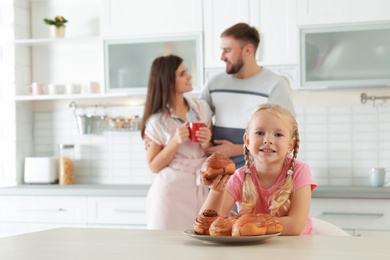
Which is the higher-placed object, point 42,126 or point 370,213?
point 42,126

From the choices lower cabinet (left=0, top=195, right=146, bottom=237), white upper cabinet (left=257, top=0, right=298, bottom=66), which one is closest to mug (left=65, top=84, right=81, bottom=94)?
lower cabinet (left=0, top=195, right=146, bottom=237)

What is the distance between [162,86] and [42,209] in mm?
1490

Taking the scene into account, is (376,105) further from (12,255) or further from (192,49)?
(12,255)

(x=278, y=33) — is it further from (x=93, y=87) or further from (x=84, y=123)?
(x=84, y=123)

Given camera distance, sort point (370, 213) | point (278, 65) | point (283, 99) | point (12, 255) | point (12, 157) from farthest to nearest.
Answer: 1. point (12, 157)
2. point (278, 65)
3. point (370, 213)
4. point (283, 99)
5. point (12, 255)

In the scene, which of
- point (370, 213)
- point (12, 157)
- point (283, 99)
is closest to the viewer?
point (283, 99)

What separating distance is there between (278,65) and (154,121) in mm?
1106

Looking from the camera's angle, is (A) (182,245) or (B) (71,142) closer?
(A) (182,245)

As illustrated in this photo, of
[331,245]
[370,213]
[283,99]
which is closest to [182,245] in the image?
[331,245]

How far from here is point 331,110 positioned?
13.9ft

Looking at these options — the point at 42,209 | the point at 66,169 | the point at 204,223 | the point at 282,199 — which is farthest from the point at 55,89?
the point at 204,223

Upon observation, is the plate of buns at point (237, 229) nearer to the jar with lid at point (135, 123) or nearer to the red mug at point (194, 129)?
the red mug at point (194, 129)

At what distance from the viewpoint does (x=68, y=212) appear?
4.18 metres

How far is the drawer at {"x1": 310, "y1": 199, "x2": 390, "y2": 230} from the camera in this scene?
3648 millimetres
